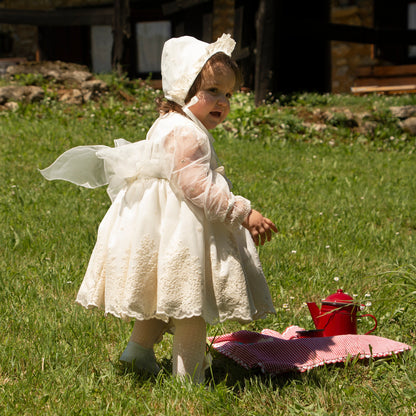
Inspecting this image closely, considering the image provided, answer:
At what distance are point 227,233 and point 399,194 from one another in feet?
13.0

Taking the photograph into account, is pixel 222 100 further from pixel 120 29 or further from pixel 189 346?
pixel 120 29

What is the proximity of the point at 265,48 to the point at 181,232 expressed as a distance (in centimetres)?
777

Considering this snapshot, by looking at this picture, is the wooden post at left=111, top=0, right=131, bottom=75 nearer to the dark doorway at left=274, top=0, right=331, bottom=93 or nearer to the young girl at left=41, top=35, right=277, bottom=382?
the dark doorway at left=274, top=0, right=331, bottom=93

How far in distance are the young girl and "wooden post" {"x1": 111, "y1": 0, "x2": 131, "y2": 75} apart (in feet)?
28.8

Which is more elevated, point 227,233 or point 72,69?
point 72,69

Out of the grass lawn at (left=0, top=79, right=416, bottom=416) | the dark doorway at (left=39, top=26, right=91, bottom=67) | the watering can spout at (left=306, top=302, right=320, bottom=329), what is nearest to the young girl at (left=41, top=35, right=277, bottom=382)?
the grass lawn at (left=0, top=79, right=416, bottom=416)

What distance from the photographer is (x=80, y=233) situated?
14.2ft

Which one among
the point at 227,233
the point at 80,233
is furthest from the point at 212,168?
the point at 80,233

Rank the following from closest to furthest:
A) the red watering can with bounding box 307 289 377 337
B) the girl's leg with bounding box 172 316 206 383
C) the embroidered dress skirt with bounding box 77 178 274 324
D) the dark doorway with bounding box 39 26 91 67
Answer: the embroidered dress skirt with bounding box 77 178 274 324
the girl's leg with bounding box 172 316 206 383
the red watering can with bounding box 307 289 377 337
the dark doorway with bounding box 39 26 91 67

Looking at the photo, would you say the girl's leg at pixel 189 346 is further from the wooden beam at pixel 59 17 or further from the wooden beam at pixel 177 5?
the wooden beam at pixel 59 17

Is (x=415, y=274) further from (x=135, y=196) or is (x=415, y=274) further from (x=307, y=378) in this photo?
(x=135, y=196)

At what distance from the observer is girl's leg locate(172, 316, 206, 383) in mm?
2330

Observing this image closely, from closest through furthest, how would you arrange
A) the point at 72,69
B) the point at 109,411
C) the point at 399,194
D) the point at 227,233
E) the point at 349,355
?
the point at 109,411 → the point at 227,233 → the point at 349,355 → the point at 399,194 → the point at 72,69

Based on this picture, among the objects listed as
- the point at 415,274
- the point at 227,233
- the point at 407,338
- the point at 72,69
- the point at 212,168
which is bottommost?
the point at 407,338
